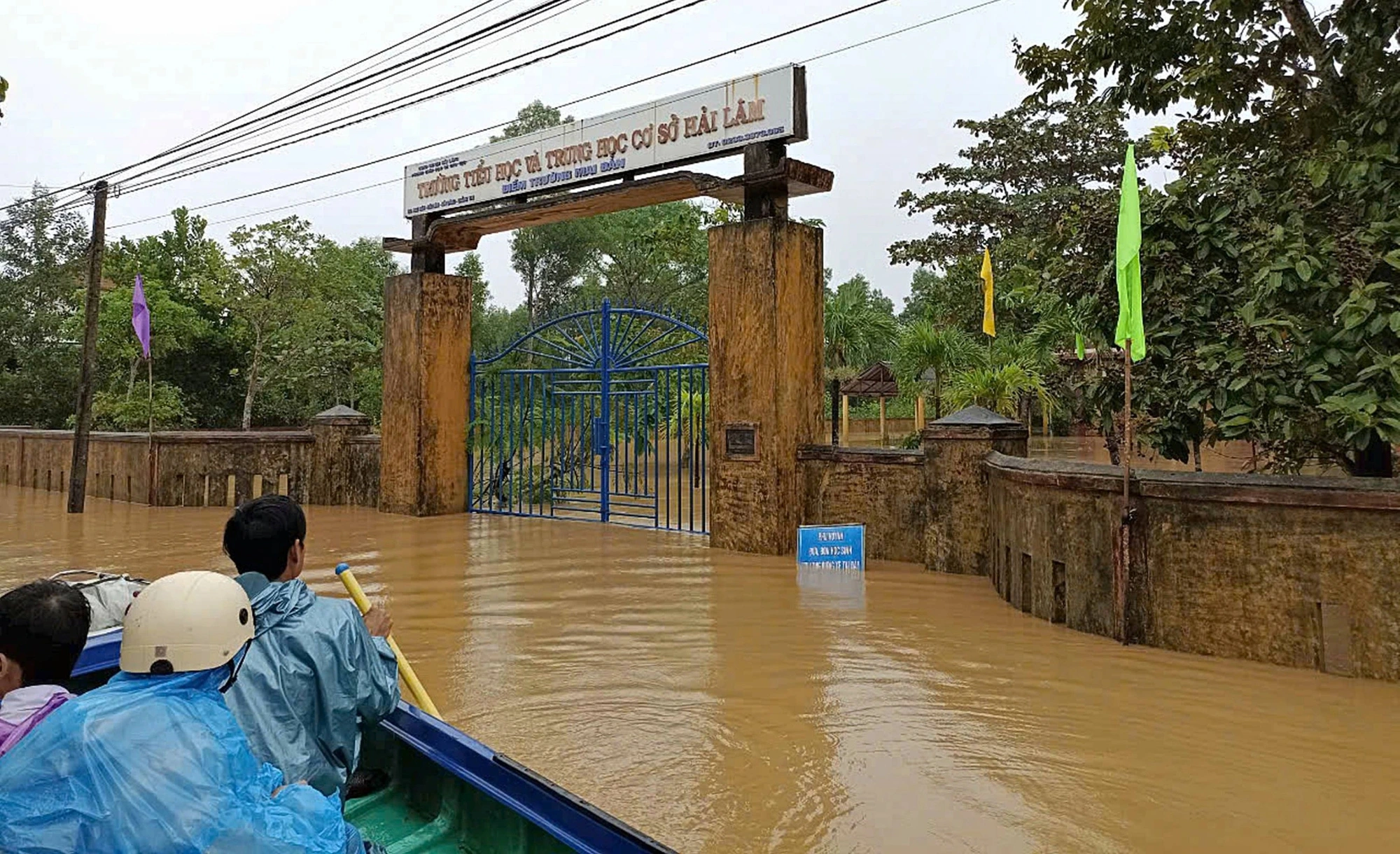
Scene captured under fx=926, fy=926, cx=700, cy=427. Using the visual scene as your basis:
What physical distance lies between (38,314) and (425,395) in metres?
21.8

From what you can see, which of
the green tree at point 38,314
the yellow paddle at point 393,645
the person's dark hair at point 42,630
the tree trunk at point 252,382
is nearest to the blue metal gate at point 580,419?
the yellow paddle at point 393,645

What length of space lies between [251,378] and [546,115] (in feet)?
54.0

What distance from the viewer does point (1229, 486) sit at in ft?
18.2

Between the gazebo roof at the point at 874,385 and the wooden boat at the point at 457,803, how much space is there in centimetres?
1892

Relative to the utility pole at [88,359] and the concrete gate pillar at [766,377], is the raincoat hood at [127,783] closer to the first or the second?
the concrete gate pillar at [766,377]

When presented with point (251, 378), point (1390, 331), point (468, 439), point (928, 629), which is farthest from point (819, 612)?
point (251, 378)

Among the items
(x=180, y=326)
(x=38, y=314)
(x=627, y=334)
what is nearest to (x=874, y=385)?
(x=627, y=334)

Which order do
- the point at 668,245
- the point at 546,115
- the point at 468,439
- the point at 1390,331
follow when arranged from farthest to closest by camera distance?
the point at 546,115 < the point at 668,245 < the point at 468,439 < the point at 1390,331

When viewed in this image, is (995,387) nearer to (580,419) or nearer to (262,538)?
(580,419)

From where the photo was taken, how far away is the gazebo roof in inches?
851

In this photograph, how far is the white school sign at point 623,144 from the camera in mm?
9648

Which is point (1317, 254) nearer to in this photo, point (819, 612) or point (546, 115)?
point (819, 612)

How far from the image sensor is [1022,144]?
26062 millimetres

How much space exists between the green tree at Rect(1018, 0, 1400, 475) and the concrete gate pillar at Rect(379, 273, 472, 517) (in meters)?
8.74
